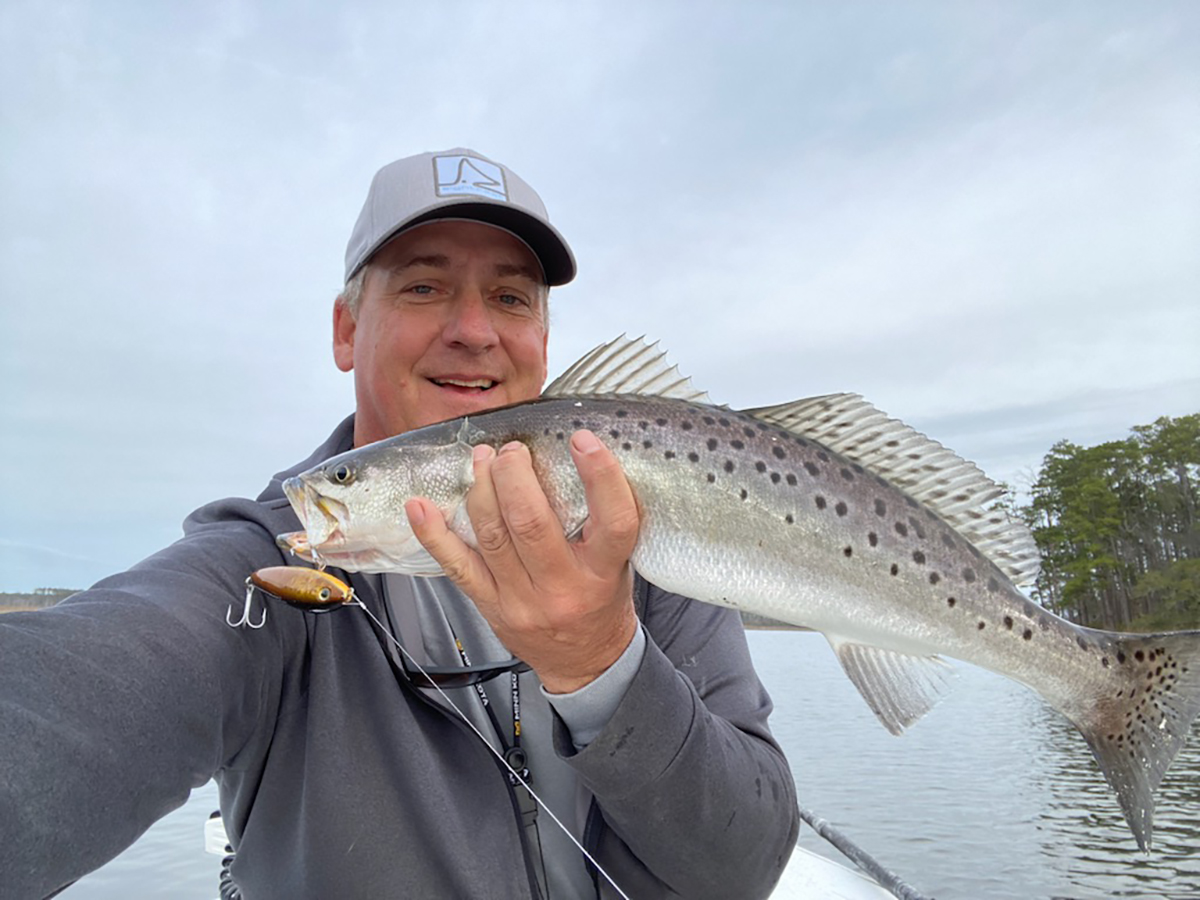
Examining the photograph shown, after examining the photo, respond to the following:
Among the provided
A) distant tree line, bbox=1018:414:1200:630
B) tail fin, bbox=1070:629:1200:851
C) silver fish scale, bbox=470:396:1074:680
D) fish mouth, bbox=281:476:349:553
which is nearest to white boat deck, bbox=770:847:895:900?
tail fin, bbox=1070:629:1200:851

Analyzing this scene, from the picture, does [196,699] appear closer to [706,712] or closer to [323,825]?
[323,825]

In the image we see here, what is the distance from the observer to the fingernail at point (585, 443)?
7.98ft

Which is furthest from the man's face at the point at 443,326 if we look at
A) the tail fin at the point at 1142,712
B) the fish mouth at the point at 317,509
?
the tail fin at the point at 1142,712

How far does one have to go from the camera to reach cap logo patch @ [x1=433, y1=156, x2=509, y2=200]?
316 centimetres

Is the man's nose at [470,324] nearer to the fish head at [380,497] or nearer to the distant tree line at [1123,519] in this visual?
the fish head at [380,497]

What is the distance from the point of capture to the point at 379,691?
101 inches

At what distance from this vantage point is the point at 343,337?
148 inches

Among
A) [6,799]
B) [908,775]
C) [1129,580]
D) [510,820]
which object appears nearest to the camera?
[6,799]

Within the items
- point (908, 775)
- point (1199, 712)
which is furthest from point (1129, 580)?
point (1199, 712)

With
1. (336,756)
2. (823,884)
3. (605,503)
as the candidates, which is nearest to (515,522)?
(605,503)

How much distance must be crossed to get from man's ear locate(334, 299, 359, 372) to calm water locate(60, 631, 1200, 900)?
478 cm

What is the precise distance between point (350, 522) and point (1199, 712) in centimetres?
302

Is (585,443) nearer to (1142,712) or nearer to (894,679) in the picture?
(894,679)

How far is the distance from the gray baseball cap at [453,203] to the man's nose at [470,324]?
1.09 feet
